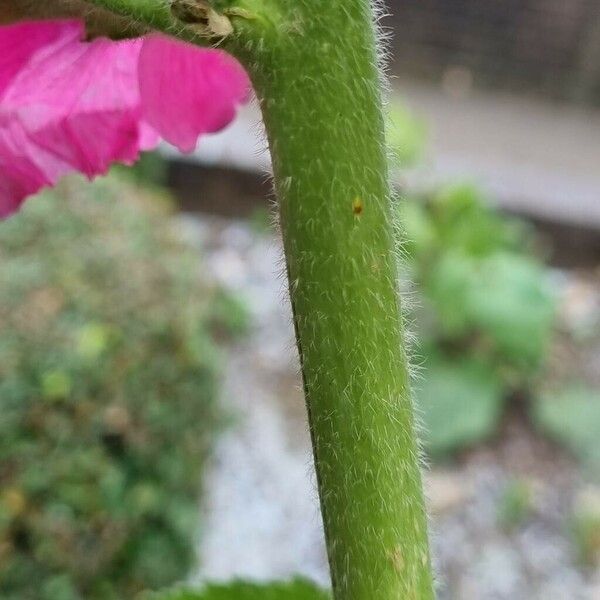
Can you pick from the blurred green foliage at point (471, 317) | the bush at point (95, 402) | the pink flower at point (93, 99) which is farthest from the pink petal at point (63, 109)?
the blurred green foliage at point (471, 317)

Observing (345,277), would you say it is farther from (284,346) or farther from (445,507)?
(445,507)

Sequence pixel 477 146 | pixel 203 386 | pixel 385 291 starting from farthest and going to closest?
1. pixel 477 146
2. pixel 203 386
3. pixel 385 291

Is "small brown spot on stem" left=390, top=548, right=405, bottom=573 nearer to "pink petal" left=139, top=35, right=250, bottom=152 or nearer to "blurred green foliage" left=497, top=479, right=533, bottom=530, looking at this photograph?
"pink petal" left=139, top=35, right=250, bottom=152

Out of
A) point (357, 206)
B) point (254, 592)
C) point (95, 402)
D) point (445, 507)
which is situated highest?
point (357, 206)

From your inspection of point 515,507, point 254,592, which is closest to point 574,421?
point 515,507

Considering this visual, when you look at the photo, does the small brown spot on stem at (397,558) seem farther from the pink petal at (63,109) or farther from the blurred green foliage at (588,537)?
the blurred green foliage at (588,537)

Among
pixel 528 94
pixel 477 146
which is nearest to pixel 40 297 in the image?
pixel 477 146

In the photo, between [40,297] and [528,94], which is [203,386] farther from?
[528,94]
